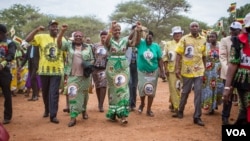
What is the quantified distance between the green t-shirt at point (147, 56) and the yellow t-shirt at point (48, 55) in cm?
177

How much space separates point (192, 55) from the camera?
254 inches

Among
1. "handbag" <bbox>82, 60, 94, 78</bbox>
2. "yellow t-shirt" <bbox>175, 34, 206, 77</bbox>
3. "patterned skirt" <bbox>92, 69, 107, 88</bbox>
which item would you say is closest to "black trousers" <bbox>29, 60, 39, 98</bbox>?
"patterned skirt" <bbox>92, 69, 107, 88</bbox>

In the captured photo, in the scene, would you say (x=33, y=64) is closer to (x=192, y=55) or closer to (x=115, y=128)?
(x=115, y=128)

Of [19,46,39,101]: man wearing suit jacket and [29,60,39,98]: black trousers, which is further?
[29,60,39,98]: black trousers

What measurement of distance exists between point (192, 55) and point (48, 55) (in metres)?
2.95

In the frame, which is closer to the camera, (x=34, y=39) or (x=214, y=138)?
(x=214, y=138)

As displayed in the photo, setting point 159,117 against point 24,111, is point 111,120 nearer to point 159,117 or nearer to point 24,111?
point 159,117

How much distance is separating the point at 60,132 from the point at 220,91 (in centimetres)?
378

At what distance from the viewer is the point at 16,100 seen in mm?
9789

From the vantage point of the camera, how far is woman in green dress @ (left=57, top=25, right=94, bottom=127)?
243 inches

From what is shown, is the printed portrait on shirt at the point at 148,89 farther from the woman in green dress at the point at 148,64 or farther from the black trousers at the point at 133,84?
the black trousers at the point at 133,84

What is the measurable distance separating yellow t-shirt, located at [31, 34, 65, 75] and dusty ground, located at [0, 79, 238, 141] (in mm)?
1079

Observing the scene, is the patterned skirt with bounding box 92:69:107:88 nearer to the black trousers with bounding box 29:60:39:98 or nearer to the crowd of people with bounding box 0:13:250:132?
the crowd of people with bounding box 0:13:250:132

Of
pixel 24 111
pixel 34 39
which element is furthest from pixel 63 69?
pixel 24 111
